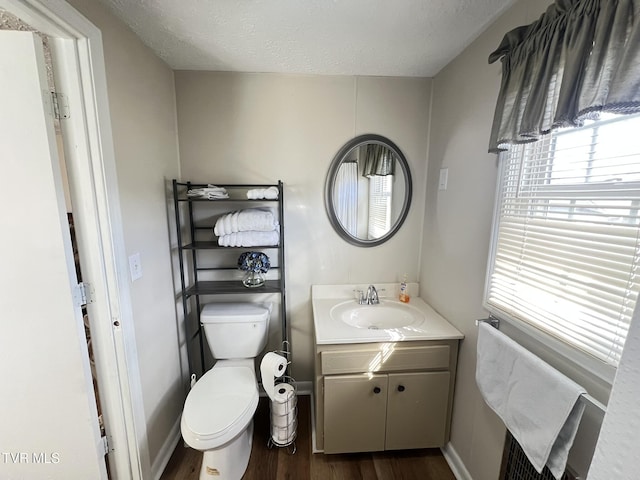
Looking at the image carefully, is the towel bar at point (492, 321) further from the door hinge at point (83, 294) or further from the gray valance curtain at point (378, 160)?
the door hinge at point (83, 294)

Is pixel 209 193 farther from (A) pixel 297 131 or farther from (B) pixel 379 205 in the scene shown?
(B) pixel 379 205

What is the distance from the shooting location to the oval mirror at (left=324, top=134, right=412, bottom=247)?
5.94 ft

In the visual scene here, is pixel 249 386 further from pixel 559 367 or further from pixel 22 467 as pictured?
pixel 559 367

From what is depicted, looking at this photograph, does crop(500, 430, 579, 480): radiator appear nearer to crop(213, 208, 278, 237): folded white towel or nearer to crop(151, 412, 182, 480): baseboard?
crop(213, 208, 278, 237): folded white towel

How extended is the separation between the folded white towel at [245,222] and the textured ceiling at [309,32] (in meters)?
0.90

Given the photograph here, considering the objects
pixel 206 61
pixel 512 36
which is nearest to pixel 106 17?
pixel 206 61

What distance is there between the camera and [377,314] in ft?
5.96

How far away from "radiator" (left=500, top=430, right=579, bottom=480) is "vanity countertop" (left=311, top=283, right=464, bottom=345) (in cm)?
47

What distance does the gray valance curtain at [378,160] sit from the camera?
1815 millimetres

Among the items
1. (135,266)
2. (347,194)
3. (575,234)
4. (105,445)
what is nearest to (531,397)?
(575,234)

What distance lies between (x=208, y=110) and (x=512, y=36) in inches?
63.6

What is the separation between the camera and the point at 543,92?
83 centimetres

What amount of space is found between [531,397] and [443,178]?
3.80ft

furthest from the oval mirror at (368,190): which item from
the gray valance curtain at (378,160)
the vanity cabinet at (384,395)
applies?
the vanity cabinet at (384,395)
